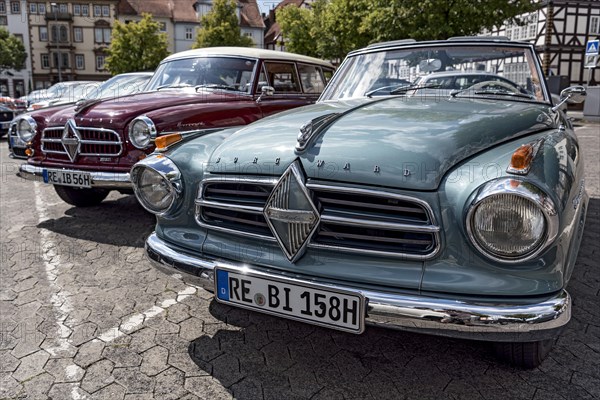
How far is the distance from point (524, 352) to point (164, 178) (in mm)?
2029

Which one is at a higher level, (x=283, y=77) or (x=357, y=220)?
(x=283, y=77)

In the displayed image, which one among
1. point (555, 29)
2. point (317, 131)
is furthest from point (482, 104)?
point (555, 29)

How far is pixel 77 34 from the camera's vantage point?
2178 inches

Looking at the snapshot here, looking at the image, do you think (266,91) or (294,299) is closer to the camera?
(294,299)

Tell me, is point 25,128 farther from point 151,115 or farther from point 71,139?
point 151,115

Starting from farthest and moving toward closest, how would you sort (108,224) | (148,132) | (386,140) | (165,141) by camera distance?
(108,224)
(148,132)
(165,141)
(386,140)

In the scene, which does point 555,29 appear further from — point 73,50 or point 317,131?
point 73,50

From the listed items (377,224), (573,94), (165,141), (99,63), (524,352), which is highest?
(99,63)

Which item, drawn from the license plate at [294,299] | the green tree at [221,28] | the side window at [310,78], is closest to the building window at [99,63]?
the green tree at [221,28]

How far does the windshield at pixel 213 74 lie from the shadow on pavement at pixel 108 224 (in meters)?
1.56

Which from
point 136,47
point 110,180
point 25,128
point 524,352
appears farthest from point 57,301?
point 136,47

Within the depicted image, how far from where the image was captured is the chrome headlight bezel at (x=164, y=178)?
9.23ft

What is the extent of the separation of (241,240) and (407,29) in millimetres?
17122

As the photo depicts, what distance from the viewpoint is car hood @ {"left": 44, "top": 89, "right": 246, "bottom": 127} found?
493 cm
